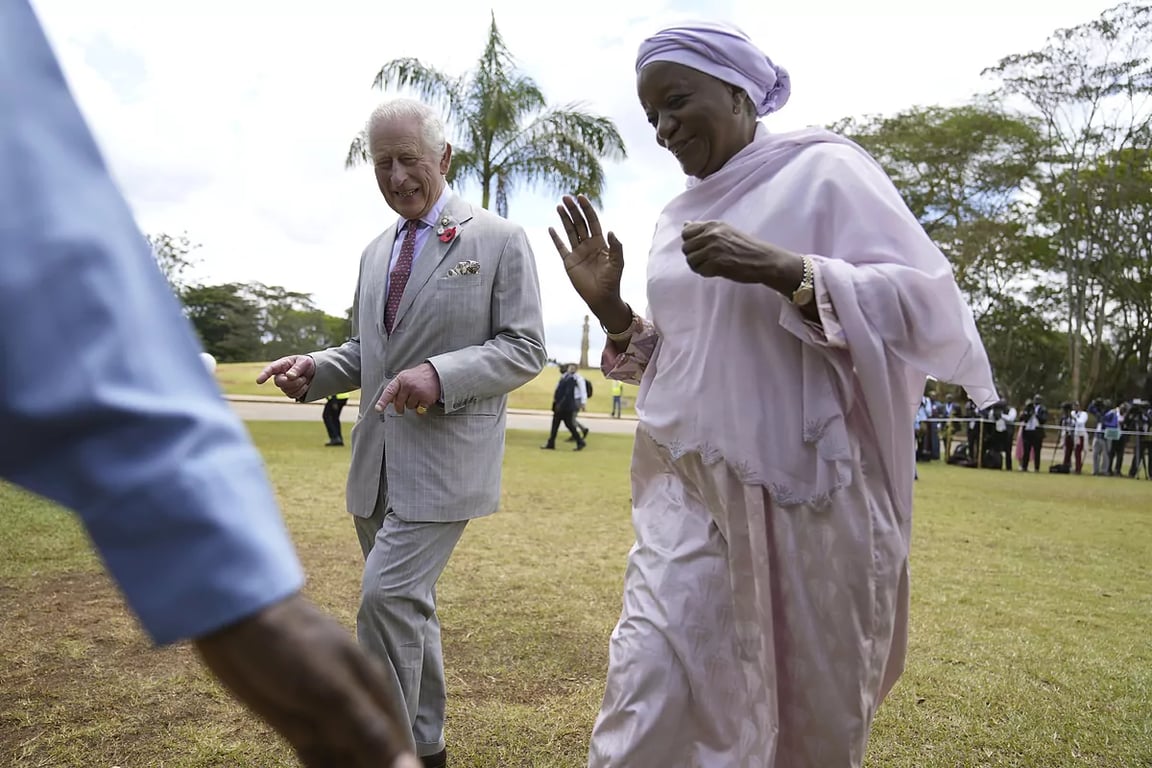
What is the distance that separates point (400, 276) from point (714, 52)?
4.41ft

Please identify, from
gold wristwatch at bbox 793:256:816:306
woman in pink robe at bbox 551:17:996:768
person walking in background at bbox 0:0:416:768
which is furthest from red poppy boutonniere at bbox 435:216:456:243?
person walking in background at bbox 0:0:416:768

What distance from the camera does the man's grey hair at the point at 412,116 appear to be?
3.12 metres

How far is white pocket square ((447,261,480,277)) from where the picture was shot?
321 cm

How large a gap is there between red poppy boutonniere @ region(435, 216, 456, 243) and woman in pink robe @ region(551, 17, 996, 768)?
1.01 metres

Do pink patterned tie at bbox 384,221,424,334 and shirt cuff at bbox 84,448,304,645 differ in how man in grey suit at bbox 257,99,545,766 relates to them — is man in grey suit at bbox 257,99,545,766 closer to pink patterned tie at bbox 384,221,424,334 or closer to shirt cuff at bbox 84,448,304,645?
pink patterned tie at bbox 384,221,424,334

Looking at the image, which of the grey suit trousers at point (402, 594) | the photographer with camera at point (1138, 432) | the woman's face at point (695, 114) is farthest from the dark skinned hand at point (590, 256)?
the photographer with camera at point (1138, 432)

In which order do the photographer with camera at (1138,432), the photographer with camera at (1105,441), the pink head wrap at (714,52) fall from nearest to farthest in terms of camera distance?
the pink head wrap at (714,52) → the photographer with camera at (1138,432) → the photographer with camera at (1105,441)

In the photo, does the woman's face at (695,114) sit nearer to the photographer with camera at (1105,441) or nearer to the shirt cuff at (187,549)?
the shirt cuff at (187,549)

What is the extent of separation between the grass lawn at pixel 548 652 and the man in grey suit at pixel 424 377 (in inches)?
32.5

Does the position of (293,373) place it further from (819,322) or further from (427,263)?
(819,322)

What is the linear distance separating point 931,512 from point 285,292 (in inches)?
1973

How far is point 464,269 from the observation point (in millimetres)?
3215

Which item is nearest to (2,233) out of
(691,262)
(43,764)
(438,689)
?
(691,262)

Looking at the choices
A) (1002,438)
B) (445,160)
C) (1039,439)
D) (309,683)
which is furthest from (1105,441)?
(309,683)
